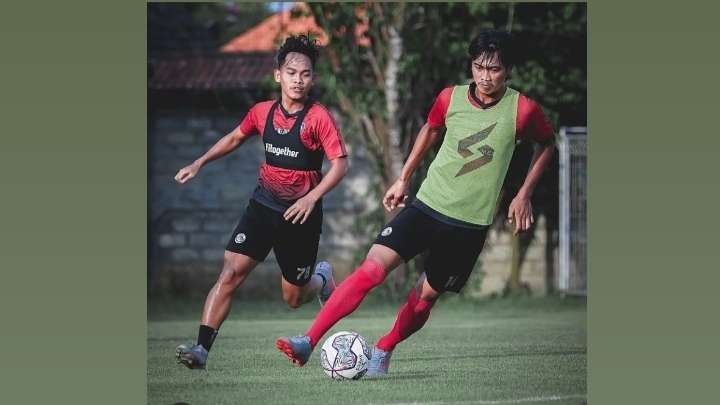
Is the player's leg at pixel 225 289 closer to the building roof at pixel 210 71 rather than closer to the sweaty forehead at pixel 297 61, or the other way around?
the sweaty forehead at pixel 297 61

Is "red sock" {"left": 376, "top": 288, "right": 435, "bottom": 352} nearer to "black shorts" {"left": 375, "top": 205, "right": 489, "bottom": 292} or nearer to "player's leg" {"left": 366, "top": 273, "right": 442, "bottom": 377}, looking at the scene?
"player's leg" {"left": 366, "top": 273, "right": 442, "bottom": 377}

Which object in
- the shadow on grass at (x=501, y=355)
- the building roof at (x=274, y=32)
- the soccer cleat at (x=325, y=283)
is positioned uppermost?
the building roof at (x=274, y=32)

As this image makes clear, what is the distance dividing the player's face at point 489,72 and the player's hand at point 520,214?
0.71 metres

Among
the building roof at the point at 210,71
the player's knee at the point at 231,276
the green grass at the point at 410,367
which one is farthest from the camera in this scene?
the building roof at the point at 210,71

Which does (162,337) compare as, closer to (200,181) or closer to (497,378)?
(497,378)

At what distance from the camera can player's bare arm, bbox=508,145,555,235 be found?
7.83m

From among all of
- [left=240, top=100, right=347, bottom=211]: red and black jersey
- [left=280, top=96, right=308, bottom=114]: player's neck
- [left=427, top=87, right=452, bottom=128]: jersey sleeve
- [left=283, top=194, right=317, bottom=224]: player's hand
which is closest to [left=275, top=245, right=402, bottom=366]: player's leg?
[left=283, top=194, right=317, bottom=224]: player's hand

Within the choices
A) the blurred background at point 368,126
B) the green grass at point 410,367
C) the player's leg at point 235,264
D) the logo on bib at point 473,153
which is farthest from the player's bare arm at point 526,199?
the blurred background at point 368,126

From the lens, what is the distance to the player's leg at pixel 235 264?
829 cm

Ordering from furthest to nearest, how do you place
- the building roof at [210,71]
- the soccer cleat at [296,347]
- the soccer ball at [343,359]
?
the building roof at [210,71] → the soccer ball at [343,359] → the soccer cleat at [296,347]

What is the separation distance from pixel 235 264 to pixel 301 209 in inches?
32.7

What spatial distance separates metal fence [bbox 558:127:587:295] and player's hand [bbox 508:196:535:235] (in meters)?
9.89

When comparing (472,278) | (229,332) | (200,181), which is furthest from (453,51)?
(229,332)

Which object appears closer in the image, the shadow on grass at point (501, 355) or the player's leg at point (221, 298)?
the player's leg at point (221, 298)
